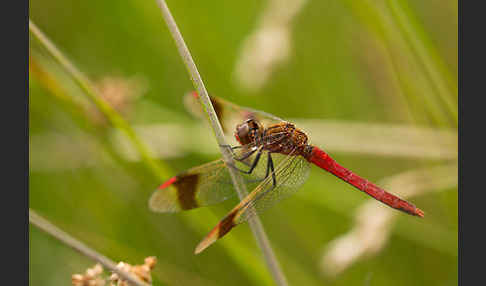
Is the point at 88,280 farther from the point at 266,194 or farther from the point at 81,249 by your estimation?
the point at 266,194

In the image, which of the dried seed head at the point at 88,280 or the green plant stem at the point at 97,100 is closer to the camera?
the dried seed head at the point at 88,280

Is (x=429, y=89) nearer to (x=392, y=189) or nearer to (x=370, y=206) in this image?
(x=392, y=189)

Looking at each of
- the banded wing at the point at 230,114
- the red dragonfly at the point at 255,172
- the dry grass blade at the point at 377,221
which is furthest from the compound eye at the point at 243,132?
the dry grass blade at the point at 377,221

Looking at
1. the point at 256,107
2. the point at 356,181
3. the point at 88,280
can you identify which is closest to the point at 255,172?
the point at 356,181

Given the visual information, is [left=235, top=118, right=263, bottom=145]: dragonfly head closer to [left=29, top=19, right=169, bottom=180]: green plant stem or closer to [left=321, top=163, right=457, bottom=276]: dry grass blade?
[left=29, top=19, right=169, bottom=180]: green plant stem

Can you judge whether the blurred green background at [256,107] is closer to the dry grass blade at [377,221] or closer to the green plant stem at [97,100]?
the dry grass blade at [377,221]

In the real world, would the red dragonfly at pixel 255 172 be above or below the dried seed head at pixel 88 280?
below

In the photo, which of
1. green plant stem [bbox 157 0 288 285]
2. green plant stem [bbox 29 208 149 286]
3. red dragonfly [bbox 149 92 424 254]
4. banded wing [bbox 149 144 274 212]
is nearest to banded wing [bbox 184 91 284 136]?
red dragonfly [bbox 149 92 424 254]
